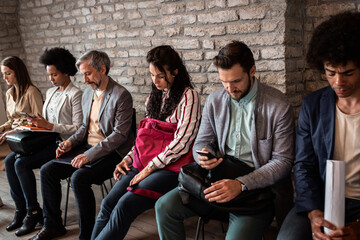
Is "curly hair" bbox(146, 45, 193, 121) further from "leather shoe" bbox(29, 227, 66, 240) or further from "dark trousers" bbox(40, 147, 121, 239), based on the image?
"leather shoe" bbox(29, 227, 66, 240)

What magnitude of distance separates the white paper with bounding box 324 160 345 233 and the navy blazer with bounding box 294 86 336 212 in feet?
0.89

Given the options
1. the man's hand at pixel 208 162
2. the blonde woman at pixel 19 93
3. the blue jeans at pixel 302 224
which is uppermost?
the blonde woman at pixel 19 93

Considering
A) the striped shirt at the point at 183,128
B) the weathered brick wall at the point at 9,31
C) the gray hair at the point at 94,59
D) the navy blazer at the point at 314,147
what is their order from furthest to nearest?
the weathered brick wall at the point at 9,31
the gray hair at the point at 94,59
the striped shirt at the point at 183,128
the navy blazer at the point at 314,147

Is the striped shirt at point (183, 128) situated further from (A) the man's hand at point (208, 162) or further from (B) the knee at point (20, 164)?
(B) the knee at point (20, 164)

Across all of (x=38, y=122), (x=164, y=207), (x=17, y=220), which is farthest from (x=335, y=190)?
(x=17, y=220)

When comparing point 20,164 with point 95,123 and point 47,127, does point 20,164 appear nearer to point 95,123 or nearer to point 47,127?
point 47,127

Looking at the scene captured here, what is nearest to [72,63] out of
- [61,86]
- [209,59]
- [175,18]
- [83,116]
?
[61,86]

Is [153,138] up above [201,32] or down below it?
below

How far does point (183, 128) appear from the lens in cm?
241

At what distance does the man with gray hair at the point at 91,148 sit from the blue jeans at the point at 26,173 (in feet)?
0.84

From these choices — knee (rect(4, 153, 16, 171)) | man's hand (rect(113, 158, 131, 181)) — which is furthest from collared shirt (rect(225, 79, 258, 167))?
knee (rect(4, 153, 16, 171))

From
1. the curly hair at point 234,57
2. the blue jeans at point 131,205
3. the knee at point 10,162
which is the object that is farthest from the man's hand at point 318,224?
the knee at point 10,162

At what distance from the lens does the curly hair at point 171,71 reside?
96.8 inches

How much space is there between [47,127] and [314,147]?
7.16 feet
